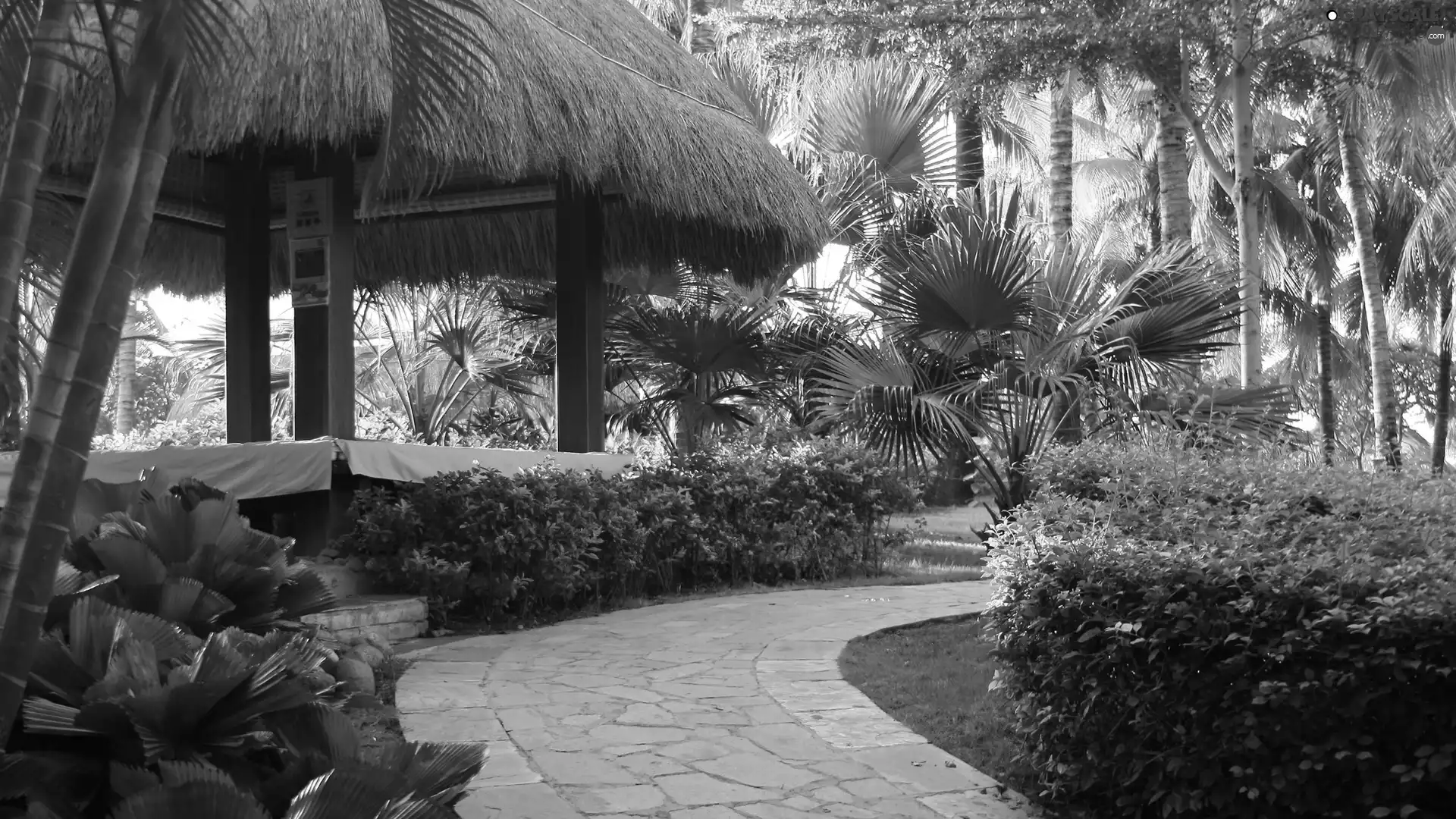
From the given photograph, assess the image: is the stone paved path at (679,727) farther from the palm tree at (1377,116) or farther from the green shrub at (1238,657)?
the palm tree at (1377,116)

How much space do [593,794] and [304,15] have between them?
14.8 feet

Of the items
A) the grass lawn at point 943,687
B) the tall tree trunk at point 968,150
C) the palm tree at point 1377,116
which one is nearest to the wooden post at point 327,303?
the grass lawn at point 943,687

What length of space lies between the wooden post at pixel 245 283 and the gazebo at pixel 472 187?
0.04 feet

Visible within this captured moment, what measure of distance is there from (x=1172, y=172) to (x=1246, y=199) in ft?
4.19

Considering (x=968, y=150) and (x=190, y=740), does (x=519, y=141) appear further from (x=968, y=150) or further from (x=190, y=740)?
(x=968, y=150)

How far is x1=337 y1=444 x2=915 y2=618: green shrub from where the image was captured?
6.82 m

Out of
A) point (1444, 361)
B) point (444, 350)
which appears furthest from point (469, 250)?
point (1444, 361)

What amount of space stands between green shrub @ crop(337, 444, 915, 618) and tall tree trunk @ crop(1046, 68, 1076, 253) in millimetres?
4594

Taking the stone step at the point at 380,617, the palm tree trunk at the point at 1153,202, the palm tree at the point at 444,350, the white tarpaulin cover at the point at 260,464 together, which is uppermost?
the palm tree trunk at the point at 1153,202

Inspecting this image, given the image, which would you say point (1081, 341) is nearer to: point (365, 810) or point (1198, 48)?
point (1198, 48)

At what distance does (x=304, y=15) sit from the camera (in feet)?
20.5

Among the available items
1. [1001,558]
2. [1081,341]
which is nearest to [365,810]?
[1001,558]

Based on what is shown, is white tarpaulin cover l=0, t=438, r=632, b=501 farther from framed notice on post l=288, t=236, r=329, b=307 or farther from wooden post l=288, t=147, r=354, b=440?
framed notice on post l=288, t=236, r=329, b=307

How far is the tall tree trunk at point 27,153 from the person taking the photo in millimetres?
2299
